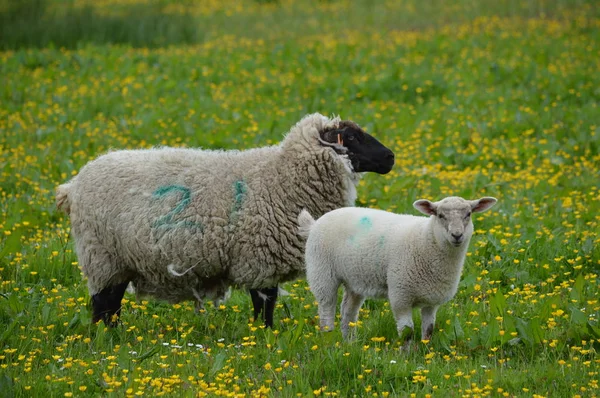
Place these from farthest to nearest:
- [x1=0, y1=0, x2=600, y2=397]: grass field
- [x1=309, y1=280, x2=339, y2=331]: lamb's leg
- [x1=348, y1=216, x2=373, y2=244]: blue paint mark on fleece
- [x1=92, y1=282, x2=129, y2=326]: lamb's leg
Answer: [x1=92, y1=282, x2=129, y2=326]: lamb's leg < [x1=309, y1=280, x2=339, y2=331]: lamb's leg < [x1=348, y1=216, x2=373, y2=244]: blue paint mark on fleece < [x1=0, y1=0, x2=600, y2=397]: grass field

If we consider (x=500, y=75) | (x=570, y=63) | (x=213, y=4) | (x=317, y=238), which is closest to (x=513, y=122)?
(x=500, y=75)

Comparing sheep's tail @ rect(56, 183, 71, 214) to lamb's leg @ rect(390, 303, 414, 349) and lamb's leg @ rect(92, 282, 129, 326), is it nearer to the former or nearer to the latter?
lamb's leg @ rect(92, 282, 129, 326)

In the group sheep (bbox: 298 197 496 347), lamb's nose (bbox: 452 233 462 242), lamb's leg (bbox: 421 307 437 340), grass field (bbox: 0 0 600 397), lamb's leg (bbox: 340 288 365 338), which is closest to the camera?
grass field (bbox: 0 0 600 397)

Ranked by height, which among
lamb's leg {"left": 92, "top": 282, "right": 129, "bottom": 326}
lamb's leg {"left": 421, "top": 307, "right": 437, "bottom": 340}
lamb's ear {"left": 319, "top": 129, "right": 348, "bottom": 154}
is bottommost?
lamb's leg {"left": 92, "top": 282, "right": 129, "bottom": 326}

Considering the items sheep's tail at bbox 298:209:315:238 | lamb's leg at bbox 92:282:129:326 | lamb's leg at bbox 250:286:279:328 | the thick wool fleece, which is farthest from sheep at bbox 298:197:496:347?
lamb's leg at bbox 92:282:129:326

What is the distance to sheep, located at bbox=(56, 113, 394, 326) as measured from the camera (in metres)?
6.53

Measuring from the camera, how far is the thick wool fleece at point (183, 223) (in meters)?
6.53

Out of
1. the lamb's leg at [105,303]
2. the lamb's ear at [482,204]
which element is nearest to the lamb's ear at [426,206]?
the lamb's ear at [482,204]

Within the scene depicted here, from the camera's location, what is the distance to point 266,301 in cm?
671

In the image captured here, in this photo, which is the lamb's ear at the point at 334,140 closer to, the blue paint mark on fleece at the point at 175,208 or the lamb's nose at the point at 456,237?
the blue paint mark on fleece at the point at 175,208

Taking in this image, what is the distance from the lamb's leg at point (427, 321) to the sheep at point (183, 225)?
1183 mm

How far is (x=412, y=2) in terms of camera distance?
23375 millimetres

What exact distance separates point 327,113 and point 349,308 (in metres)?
7.42

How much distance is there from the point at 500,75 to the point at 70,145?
7.72 m
